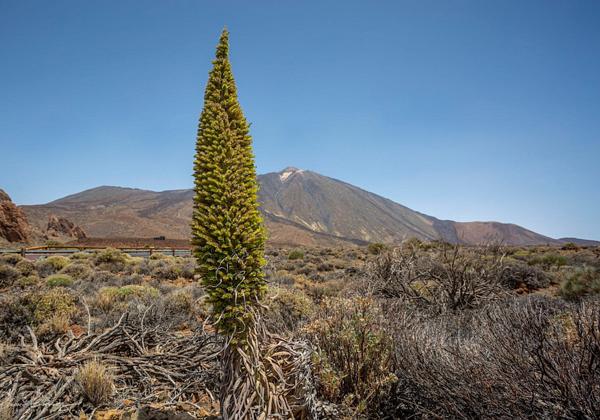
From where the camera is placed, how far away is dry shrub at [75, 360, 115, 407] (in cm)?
342

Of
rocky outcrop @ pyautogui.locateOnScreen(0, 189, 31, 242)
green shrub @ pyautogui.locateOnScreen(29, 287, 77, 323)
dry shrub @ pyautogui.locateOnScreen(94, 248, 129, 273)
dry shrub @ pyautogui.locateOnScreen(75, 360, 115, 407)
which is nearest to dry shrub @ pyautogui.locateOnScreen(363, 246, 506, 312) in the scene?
dry shrub @ pyautogui.locateOnScreen(75, 360, 115, 407)

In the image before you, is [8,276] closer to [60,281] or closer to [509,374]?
[60,281]

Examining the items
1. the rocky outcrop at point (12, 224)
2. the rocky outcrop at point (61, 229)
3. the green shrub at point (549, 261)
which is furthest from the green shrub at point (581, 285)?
the rocky outcrop at point (61, 229)

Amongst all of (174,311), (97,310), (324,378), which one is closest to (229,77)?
(324,378)

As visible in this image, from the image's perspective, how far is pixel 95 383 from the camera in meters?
3.43

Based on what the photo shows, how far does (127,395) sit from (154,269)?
12258 mm

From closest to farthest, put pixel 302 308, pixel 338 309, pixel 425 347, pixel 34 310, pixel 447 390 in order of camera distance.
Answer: pixel 447 390 < pixel 425 347 < pixel 338 309 < pixel 34 310 < pixel 302 308

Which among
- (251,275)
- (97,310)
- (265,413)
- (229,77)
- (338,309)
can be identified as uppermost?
(229,77)

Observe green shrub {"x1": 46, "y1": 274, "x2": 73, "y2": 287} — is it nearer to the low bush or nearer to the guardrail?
the low bush

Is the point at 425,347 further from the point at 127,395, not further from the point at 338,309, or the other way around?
the point at 127,395

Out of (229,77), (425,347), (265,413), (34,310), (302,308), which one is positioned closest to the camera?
Result: (265,413)

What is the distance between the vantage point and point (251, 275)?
88.0 inches

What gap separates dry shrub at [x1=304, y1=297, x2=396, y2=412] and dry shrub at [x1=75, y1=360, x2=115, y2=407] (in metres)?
2.22

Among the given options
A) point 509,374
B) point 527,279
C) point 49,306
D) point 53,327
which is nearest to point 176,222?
point 49,306
